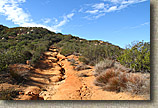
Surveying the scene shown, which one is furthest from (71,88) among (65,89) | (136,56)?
(136,56)

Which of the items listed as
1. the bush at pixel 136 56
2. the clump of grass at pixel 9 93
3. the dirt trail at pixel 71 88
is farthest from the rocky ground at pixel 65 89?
the bush at pixel 136 56

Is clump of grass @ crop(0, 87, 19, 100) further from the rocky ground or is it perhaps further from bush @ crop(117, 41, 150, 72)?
bush @ crop(117, 41, 150, 72)

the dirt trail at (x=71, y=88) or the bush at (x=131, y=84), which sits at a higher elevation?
the bush at (x=131, y=84)

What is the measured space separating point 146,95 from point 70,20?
7.80 feet

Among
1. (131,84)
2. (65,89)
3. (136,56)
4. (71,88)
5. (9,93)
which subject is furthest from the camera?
(136,56)

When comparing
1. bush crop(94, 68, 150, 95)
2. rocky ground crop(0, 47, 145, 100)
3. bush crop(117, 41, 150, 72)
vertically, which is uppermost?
bush crop(117, 41, 150, 72)

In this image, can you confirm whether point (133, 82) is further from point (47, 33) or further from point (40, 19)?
point (47, 33)

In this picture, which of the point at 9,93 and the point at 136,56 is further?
the point at 136,56

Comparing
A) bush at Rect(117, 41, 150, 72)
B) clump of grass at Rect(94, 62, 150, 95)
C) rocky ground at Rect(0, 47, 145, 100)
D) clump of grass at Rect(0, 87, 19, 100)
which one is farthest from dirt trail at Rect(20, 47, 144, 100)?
bush at Rect(117, 41, 150, 72)

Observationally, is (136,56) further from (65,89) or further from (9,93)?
(9,93)

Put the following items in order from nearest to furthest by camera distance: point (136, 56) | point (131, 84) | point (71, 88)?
1. point (131, 84)
2. point (71, 88)
3. point (136, 56)

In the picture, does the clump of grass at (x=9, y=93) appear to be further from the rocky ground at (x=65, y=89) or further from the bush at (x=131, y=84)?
the bush at (x=131, y=84)

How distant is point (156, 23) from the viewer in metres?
2.70

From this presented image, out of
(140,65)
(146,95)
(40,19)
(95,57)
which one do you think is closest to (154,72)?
(146,95)
